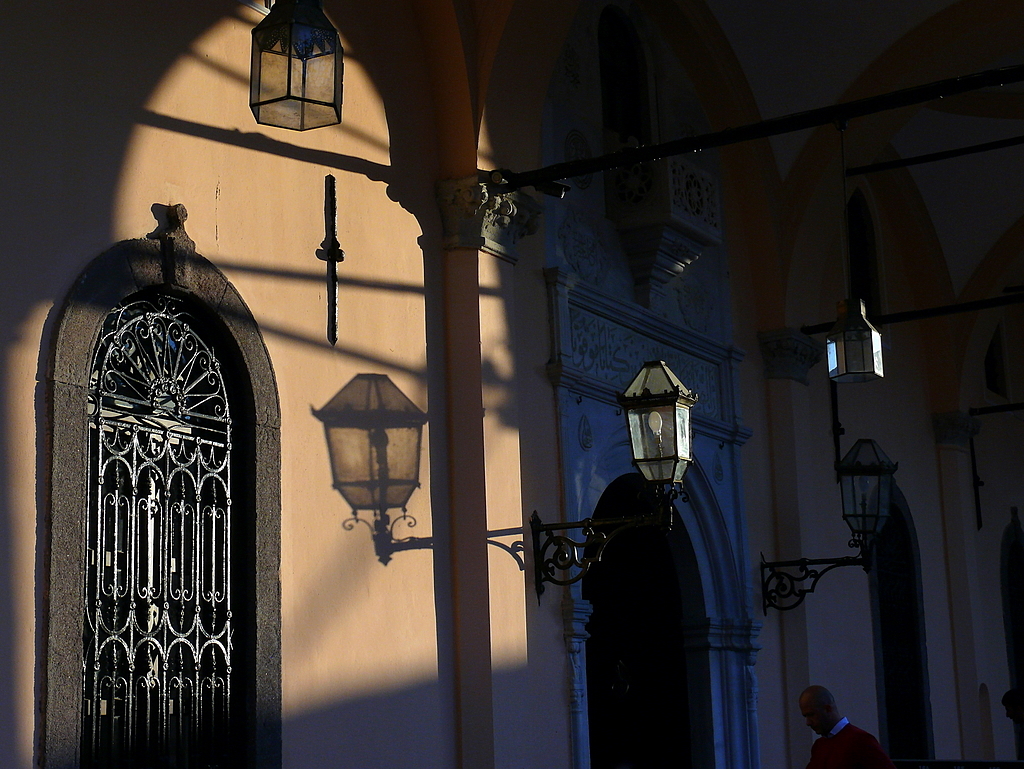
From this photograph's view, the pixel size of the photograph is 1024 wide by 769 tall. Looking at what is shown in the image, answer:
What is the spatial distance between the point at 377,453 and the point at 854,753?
7.81 feet

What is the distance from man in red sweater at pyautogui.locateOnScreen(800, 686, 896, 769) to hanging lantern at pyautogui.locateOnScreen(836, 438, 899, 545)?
2.35 metres

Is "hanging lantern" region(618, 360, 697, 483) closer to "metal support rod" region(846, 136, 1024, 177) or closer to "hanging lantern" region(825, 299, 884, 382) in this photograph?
"hanging lantern" region(825, 299, 884, 382)

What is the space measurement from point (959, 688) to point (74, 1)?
31.0 feet

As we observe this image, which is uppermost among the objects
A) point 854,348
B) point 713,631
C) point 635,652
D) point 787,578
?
point 854,348

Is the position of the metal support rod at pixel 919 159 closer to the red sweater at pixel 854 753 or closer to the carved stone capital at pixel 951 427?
the carved stone capital at pixel 951 427

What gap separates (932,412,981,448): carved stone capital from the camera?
11.9 meters

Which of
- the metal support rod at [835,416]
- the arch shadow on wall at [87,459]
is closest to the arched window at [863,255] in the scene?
the metal support rod at [835,416]

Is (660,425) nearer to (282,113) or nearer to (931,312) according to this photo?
(282,113)

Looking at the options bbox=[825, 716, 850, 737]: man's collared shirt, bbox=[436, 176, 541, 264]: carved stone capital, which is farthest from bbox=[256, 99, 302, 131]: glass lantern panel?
bbox=[825, 716, 850, 737]: man's collared shirt

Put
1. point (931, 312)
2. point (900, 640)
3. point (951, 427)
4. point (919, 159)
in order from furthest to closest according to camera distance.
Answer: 1. point (951, 427)
2. point (900, 640)
3. point (919, 159)
4. point (931, 312)

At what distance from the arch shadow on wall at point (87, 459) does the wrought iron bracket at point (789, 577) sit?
4274 mm

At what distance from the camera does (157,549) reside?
4543 millimetres

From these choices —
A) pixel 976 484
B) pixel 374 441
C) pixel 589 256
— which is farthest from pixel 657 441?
pixel 976 484

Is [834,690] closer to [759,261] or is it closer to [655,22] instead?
[759,261]
